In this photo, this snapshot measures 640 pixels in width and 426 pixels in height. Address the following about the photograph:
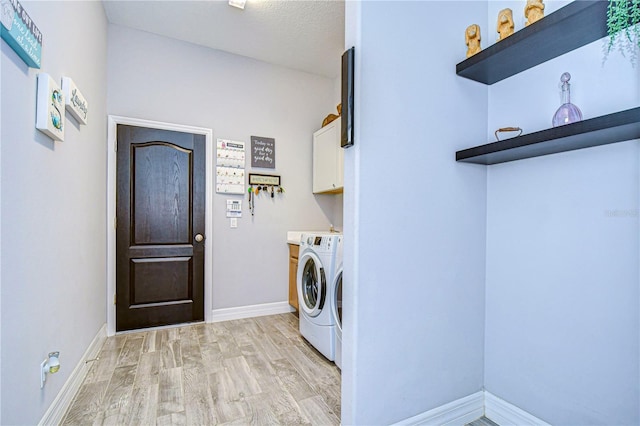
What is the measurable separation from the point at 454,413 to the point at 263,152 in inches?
114

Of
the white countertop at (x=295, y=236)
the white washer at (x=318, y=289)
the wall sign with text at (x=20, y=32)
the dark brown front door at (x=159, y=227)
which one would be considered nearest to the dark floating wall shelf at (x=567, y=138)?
the white washer at (x=318, y=289)

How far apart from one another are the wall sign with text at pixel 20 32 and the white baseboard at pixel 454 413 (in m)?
2.22

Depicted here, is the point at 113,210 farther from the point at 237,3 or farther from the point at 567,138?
the point at 567,138

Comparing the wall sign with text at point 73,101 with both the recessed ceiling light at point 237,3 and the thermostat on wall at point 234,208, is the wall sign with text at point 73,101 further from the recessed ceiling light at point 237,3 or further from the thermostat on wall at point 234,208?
the thermostat on wall at point 234,208

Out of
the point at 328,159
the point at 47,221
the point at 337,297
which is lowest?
the point at 337,297

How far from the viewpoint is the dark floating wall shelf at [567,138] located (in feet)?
3.27

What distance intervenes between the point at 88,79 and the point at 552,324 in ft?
10.7

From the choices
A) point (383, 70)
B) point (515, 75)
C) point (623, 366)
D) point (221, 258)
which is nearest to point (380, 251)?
point (383, 70)

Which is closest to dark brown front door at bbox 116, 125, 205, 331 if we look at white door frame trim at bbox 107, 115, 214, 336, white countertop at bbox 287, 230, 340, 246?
white door frame trim at bbox 107, 115, 214, 336

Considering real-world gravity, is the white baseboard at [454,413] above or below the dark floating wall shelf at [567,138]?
below

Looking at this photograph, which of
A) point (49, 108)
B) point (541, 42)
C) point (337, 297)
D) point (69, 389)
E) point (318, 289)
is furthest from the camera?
point (318, 289)

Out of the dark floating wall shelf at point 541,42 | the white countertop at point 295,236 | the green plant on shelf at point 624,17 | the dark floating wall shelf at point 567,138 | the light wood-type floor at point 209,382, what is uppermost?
the dark floating wall shelf at point 541,42

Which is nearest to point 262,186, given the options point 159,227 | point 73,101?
point 159,227

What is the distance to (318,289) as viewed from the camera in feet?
7.97
